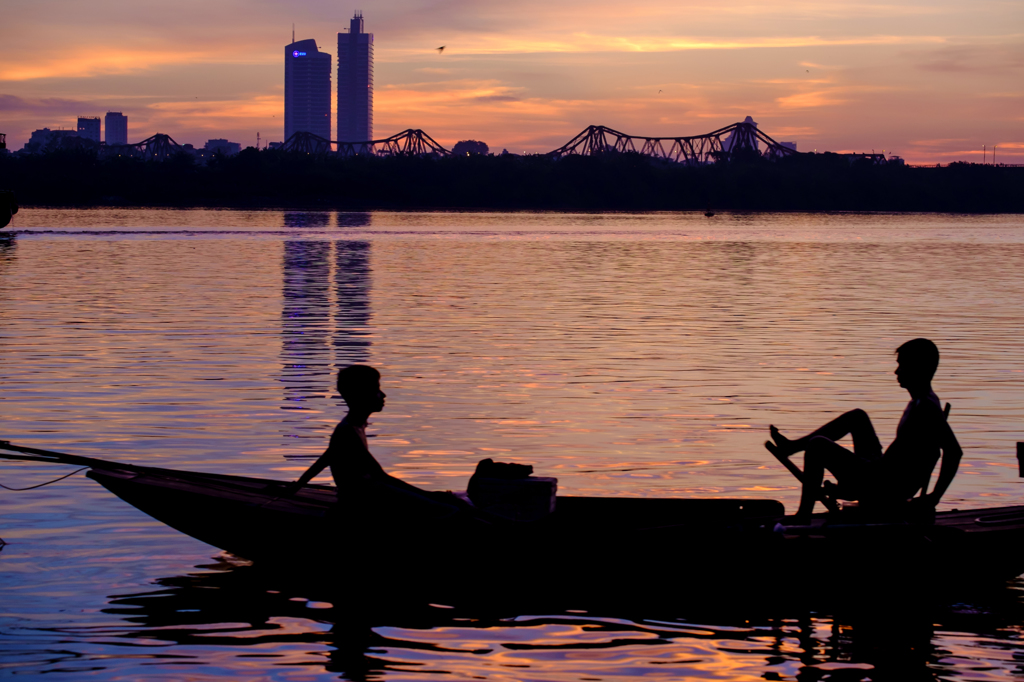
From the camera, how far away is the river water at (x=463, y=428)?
22.9 feet

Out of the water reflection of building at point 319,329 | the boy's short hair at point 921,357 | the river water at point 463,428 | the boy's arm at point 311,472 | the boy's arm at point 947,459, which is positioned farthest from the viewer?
the water reflection of building at point 319,329

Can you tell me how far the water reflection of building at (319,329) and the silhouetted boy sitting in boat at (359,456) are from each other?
17.0 feet

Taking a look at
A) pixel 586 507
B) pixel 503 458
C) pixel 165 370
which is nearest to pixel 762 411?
pixel 503 458

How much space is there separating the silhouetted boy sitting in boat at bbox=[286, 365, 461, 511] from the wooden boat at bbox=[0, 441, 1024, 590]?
0.17 ft

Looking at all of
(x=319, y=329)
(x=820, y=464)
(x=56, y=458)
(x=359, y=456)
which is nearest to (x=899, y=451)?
(x=820, y=464)

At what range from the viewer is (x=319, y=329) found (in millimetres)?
23625

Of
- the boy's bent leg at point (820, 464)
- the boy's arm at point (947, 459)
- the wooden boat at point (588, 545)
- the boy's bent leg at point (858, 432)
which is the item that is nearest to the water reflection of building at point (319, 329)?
the wooden boat at point (588, 545)

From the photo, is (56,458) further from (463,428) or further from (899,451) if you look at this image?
(463,428)

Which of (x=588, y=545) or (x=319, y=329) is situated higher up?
(x=319, y=329)

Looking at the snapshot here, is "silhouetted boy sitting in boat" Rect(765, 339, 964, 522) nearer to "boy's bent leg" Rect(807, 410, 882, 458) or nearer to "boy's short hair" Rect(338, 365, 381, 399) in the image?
"boy's bent leg" Rect(807, 410, 882, 458)

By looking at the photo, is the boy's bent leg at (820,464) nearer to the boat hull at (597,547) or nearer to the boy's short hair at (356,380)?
the boat hull at (597,547)

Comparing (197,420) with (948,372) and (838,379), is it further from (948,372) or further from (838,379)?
(948,372)

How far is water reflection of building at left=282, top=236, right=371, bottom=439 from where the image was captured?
611 inches

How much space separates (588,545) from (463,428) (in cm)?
579
